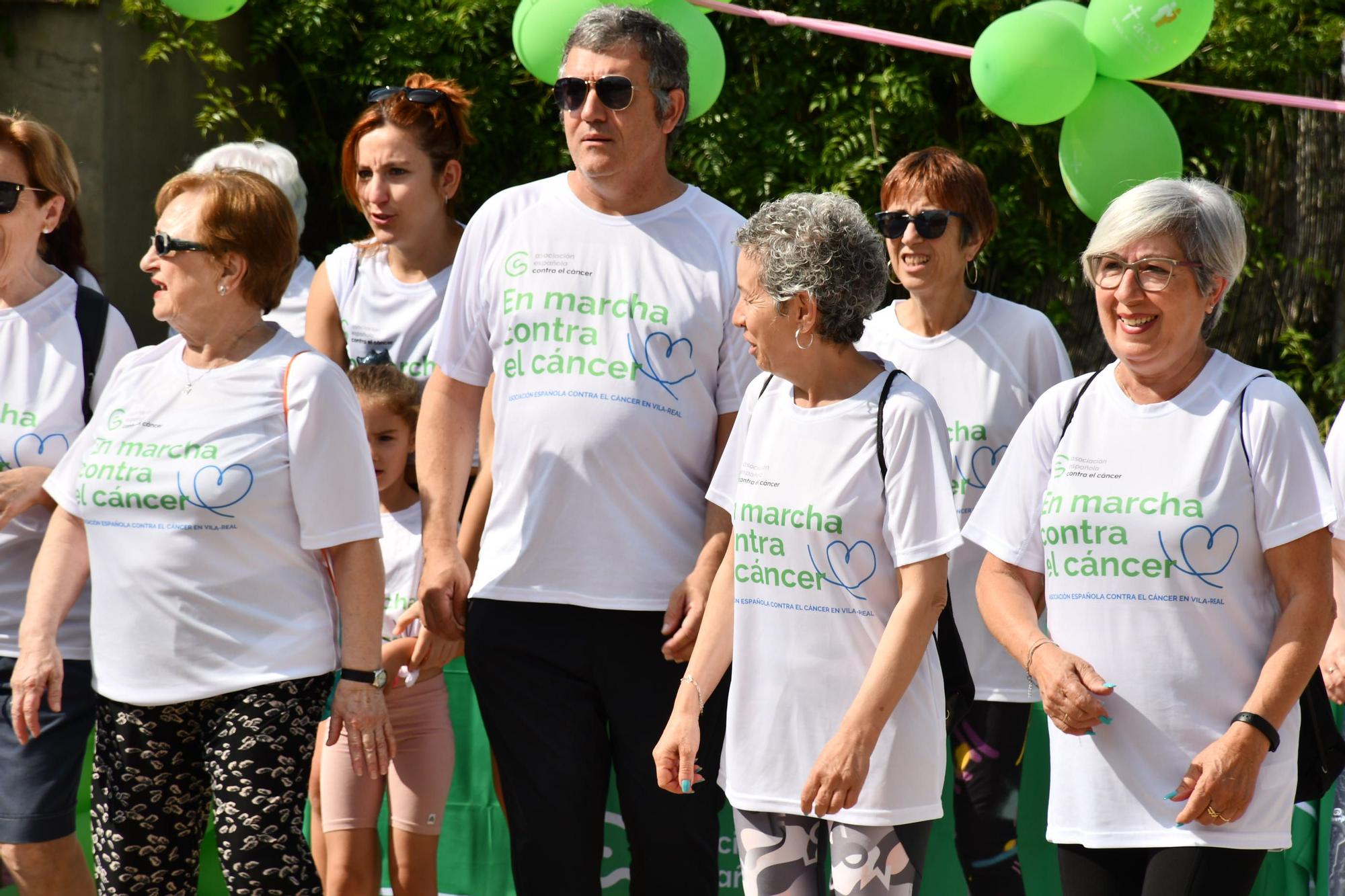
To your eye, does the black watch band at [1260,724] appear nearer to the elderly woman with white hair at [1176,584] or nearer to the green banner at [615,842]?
the elderly woman with white hair at [1176,584]

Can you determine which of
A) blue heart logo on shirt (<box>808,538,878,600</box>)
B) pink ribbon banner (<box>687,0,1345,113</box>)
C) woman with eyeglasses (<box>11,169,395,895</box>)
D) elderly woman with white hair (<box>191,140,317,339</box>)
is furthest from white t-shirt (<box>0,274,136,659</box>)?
pink ribbon banner (<box>687,0,1345,113</box>)

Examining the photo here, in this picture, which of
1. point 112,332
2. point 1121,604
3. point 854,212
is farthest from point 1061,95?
point 112,332

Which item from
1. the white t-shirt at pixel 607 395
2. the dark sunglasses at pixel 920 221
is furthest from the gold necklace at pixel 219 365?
the dark sunglasses at pixel 920 221

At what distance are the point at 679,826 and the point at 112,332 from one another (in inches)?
71.7

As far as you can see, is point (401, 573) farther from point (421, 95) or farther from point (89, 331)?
point (421, 95)

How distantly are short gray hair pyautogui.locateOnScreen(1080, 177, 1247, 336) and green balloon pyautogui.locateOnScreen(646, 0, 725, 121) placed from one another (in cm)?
237

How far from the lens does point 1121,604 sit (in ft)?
9.18

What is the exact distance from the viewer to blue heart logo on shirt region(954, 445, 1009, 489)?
12.8 feet

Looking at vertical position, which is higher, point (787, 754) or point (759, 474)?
point (759, 474)

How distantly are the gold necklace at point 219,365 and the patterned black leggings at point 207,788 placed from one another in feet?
2.07

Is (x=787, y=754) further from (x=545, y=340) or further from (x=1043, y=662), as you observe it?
(x=545, y=340)

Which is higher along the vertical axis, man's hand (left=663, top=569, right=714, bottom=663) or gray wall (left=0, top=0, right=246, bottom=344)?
gray wall (left=0, top=0, right=246, bottom=344)

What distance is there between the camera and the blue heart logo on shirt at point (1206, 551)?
2.73m

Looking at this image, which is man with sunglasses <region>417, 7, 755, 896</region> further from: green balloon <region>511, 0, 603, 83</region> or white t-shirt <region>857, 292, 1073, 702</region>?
green balloon <region>511, 0, 603, 83</region>
